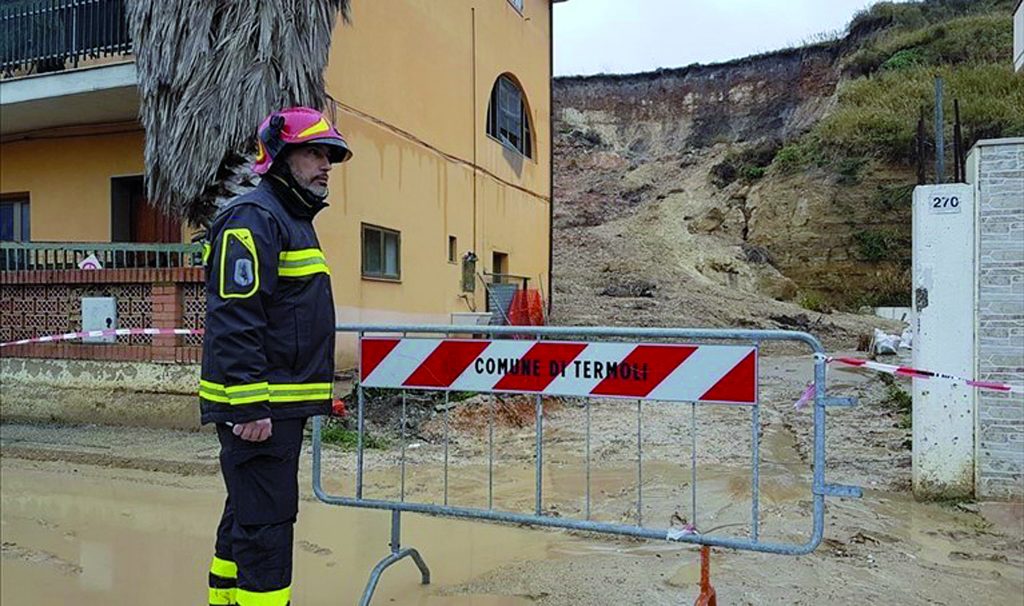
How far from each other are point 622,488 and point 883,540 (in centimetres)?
201

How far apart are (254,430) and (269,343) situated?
12.6 inches

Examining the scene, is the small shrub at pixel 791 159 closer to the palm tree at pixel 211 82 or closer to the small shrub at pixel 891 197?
the small shrub at pixel 891 197

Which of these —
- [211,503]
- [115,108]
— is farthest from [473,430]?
[115,108]

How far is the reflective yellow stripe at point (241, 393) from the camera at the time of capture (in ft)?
8.56

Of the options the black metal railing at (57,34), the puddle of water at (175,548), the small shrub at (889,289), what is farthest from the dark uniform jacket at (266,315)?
the small shrub at (889,289)

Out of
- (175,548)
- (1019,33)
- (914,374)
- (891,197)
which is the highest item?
(1019,33)

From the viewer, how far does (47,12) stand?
9.90 m

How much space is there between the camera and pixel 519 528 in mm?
5023

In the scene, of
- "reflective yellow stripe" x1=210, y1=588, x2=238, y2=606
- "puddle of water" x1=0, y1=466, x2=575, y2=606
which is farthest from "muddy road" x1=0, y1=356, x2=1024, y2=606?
"reflective yellow stripe" x1=210, y1=588, x2=238, y2=606

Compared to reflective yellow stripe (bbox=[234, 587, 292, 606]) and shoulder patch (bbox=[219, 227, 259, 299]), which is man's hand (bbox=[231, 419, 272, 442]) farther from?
reflective yellow stripe (bbox=[234, 587, 292, 606])

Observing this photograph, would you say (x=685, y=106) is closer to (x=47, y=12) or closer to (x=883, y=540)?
(x=47, y=12)

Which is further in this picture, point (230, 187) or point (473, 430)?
point (473, 430)

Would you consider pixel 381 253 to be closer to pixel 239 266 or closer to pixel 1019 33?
pixel 239 266

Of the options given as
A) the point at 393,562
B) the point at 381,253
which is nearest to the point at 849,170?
the point at 381,253
